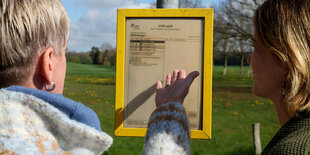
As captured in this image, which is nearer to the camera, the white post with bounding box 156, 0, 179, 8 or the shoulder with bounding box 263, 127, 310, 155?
the shoulder with bounding box 263, 127, 310, 155

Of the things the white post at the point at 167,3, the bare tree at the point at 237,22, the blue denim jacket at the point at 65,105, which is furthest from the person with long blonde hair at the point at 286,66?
the bare tree at the point at 237,22

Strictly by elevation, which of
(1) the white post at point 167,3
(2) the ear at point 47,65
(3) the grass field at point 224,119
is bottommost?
(3) the grass field at point 224,119

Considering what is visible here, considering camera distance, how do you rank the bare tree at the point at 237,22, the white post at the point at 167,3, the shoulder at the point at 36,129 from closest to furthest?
the shoulder at the point at 36,129 → the white post at the point at 167,3 → the bare tree at the point at 237,22

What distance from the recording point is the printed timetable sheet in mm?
2064

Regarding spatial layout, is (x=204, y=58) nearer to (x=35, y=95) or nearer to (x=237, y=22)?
(x=35, y=95)

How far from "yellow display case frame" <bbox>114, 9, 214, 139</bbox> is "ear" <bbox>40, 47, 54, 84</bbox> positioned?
84 cm

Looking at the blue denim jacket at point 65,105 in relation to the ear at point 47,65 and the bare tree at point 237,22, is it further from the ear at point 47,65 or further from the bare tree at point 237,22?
the bare tree at point 237,22

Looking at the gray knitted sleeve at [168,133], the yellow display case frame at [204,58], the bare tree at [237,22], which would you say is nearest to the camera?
the gray knitted sleeve at [168,133]

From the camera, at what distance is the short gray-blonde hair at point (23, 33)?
117 cm

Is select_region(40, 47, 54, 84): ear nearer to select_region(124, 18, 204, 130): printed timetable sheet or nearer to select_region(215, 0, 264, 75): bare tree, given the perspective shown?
select_region(124, 18, 204, 130): printed timetable sheet

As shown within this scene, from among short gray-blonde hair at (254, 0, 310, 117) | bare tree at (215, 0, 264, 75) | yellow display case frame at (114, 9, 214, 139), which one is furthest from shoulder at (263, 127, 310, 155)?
bare tree at (215, 0, 264, 75)

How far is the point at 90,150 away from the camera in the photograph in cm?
122

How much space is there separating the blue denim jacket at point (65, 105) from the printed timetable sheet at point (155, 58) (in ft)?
2.90

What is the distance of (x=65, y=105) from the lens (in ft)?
3.94
